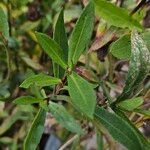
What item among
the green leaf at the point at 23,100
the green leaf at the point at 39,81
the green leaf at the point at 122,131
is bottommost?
the green leaf at the point at 122,131

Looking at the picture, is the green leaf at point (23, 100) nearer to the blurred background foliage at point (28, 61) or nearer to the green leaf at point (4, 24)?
the green leaf at point (4, 24)

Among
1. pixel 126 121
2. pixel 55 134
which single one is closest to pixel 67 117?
pixel 126 121

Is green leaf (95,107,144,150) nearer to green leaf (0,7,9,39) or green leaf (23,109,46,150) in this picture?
green leaf (23,109,46,150)

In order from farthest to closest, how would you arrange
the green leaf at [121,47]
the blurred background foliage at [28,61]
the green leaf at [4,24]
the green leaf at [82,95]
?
the blurred background foliage at [28,61] < the green leaf at [4,24] < the green leaf at [121,47] < the green leaf at [82,95]

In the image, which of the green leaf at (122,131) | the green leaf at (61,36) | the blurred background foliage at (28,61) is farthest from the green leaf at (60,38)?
the blurred background foliage at (28,61)

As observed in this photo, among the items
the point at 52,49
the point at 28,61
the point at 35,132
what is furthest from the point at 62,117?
the point at 28,61

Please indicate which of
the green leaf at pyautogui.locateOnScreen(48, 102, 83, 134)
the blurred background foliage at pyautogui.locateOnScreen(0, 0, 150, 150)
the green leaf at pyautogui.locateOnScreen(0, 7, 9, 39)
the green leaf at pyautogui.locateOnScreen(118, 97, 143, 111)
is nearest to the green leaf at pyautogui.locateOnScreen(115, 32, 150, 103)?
the green leaf at pyautogui.locateOnScreen(118, 97, 143, 111)

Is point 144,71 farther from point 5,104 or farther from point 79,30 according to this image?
point 5,104

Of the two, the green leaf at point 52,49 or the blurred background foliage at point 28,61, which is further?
the blurred background foliage at point 28,61
